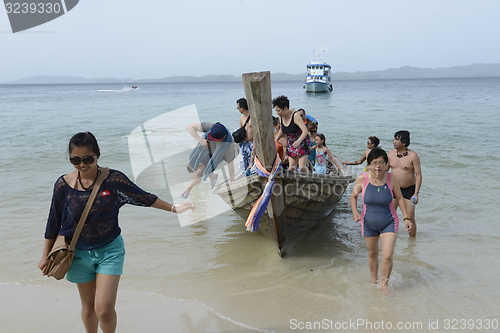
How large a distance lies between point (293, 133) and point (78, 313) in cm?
381

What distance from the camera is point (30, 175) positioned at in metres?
10.0

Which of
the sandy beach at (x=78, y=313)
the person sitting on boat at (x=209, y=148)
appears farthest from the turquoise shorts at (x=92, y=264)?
the person sitting on boat at (x=209, y=148)

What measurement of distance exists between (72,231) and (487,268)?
510cm

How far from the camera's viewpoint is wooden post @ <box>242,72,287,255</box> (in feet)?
11.4

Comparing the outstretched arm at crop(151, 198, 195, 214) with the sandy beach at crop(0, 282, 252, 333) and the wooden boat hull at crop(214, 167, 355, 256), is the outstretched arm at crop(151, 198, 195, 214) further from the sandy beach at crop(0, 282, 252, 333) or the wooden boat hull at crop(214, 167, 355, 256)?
the wooden boat hull at crop(214, 167, 355, 256)

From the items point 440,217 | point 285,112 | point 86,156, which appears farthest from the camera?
point 440,217

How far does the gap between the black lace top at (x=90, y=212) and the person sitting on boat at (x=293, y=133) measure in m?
3.26

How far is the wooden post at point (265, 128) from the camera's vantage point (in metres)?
3.47

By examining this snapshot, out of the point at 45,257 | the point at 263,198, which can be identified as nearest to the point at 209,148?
the point at 263,198

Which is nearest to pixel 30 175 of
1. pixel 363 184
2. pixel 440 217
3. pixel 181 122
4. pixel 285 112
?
pixel 285 112

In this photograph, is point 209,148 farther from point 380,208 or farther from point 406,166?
point 380,208

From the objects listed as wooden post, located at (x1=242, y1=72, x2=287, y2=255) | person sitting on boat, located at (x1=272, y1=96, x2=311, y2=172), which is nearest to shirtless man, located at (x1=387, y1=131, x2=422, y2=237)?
person sitting on boat, located at (x1=272, y1=96, x2=311, y2=172)

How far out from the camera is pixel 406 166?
17.0ft

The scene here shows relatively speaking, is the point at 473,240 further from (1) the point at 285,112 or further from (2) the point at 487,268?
(1) the point at 285,112
